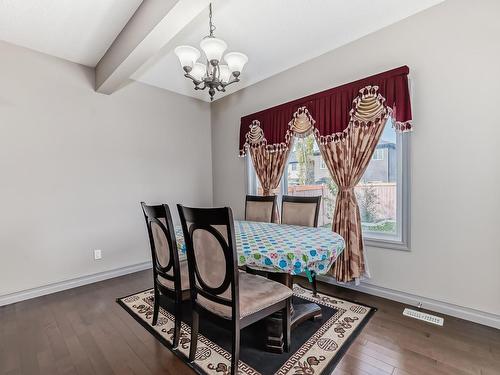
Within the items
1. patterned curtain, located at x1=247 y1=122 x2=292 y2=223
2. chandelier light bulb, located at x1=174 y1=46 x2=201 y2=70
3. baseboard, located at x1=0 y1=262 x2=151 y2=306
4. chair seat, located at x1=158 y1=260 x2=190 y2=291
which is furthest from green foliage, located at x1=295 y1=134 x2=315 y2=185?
baseboard, located at x1=0 y1=262 x2=151 y2=306

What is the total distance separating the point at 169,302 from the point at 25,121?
2449 mm

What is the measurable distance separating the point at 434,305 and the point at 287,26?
9.55 feet

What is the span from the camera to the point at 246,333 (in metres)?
2.00

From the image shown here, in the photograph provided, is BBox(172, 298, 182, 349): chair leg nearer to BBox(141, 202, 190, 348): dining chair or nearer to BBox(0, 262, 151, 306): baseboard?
BBox(141, 202, 190, 348): dining chair

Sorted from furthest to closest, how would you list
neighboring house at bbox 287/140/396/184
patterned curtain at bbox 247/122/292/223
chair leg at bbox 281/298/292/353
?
patterned curtain at bbox 247/122/292/223
neighboring house at bbox 287/140/396/184
chair leg at bbox 281/298/292/353

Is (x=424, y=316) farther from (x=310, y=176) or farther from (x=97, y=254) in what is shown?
(x=97, y=254)

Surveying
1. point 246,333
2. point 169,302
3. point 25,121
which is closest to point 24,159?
point 25,121

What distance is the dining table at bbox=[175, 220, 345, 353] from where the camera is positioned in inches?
62.2

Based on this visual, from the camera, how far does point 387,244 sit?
8.30ft

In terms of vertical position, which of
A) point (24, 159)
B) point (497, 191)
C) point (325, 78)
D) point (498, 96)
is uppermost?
point (325, 78)

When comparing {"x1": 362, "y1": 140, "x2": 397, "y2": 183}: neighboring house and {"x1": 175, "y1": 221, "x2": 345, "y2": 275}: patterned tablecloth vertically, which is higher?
{"x1": 362, "y1": 140, "x2": 397, "y2": 183}: neighboring house

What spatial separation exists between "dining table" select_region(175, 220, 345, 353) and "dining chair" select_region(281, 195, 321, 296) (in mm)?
282

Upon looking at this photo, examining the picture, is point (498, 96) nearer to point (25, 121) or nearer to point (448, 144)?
point (448, 144)

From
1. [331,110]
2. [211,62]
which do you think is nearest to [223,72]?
[211,62]
